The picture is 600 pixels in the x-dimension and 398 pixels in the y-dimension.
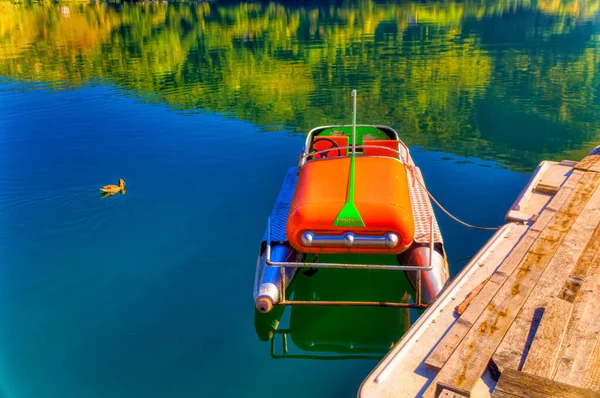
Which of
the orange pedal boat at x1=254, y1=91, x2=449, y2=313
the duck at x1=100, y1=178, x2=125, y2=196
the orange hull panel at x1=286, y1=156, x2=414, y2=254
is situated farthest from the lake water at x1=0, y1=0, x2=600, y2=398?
the orange hull panel at x1=286, y1=156, x2=414, y2=254

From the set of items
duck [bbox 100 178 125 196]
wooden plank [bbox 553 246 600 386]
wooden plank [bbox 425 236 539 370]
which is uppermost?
wooden plank [bbox 553 246 600 386]

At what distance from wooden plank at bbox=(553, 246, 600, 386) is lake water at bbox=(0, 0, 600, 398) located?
3.29 meters

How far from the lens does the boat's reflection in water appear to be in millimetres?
8885

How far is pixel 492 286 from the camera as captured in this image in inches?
298

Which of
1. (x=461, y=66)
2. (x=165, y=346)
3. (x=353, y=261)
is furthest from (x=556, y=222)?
(x=461, y=66)

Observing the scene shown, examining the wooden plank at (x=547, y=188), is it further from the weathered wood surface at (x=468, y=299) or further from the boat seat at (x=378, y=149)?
the weathered wood surface at (x=468, y=299)

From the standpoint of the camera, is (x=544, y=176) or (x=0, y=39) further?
(x=0, y=39)

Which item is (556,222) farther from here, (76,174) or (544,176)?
(76,174)

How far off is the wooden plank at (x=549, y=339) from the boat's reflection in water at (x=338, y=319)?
3.05 meters

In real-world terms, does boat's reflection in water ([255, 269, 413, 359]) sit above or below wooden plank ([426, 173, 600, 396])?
below

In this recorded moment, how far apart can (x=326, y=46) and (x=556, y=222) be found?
121 feet

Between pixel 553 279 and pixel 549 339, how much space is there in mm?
1611

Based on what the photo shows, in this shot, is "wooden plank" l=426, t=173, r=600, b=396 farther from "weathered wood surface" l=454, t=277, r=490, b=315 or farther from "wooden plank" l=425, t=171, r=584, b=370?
Answer: "weathered wood surface" l=454, t=277, r=490, b=315

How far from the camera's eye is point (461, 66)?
105ft
